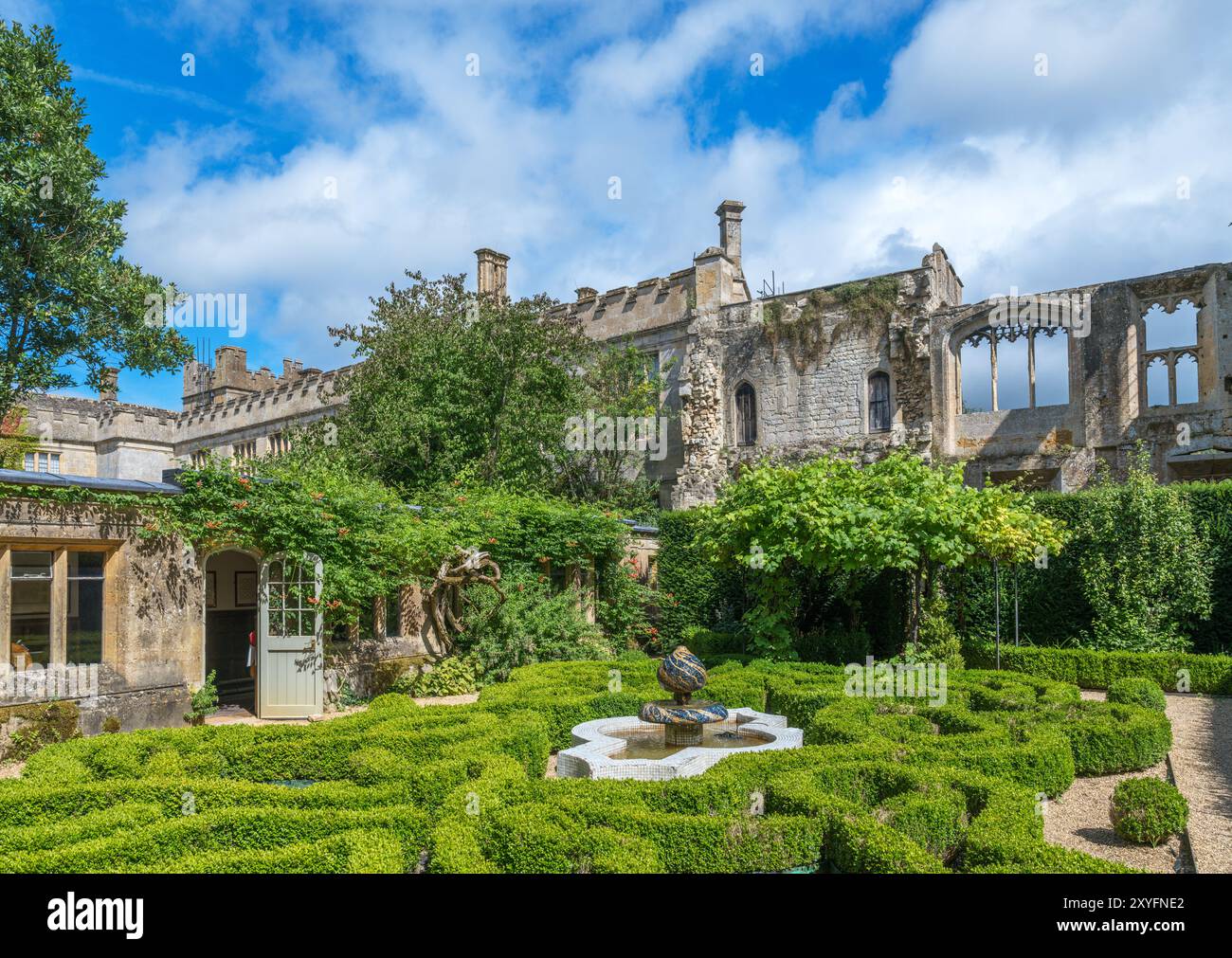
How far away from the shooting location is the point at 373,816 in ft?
19.3

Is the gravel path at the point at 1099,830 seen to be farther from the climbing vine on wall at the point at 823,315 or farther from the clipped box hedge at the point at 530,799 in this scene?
the climbing vine on wall at the point at 823,315

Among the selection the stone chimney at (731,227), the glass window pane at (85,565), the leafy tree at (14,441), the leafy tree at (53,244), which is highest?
the stone chimney at (731,227)

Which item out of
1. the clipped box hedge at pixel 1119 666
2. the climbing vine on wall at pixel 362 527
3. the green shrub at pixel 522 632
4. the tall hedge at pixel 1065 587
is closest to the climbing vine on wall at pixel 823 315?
the tall hedge at pixel 1065 587

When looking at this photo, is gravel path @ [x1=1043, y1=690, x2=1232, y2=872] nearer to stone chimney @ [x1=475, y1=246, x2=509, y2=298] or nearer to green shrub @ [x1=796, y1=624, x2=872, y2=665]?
green shrub @ [x1=796, y1=624, x2=872, y2=665]

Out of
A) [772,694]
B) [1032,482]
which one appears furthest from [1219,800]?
[1032,482]

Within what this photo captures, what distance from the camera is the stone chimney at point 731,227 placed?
2706 cm

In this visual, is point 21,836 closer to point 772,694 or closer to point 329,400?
point 772,694

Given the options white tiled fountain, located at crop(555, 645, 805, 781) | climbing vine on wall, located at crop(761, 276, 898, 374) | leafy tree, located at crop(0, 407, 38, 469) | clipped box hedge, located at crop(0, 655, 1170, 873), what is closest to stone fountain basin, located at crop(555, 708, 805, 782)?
white tiled fountain, located at crop(555, 645, 805, 781)

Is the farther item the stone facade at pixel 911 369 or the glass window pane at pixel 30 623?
the stone facade at pixel 911 369

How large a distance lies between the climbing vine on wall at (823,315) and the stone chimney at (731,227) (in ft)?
7.35

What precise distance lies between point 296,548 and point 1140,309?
19670 millimetres

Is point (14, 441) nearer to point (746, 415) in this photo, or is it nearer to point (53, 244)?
point (53, 244)

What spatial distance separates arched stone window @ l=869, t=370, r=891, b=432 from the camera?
2436cm
